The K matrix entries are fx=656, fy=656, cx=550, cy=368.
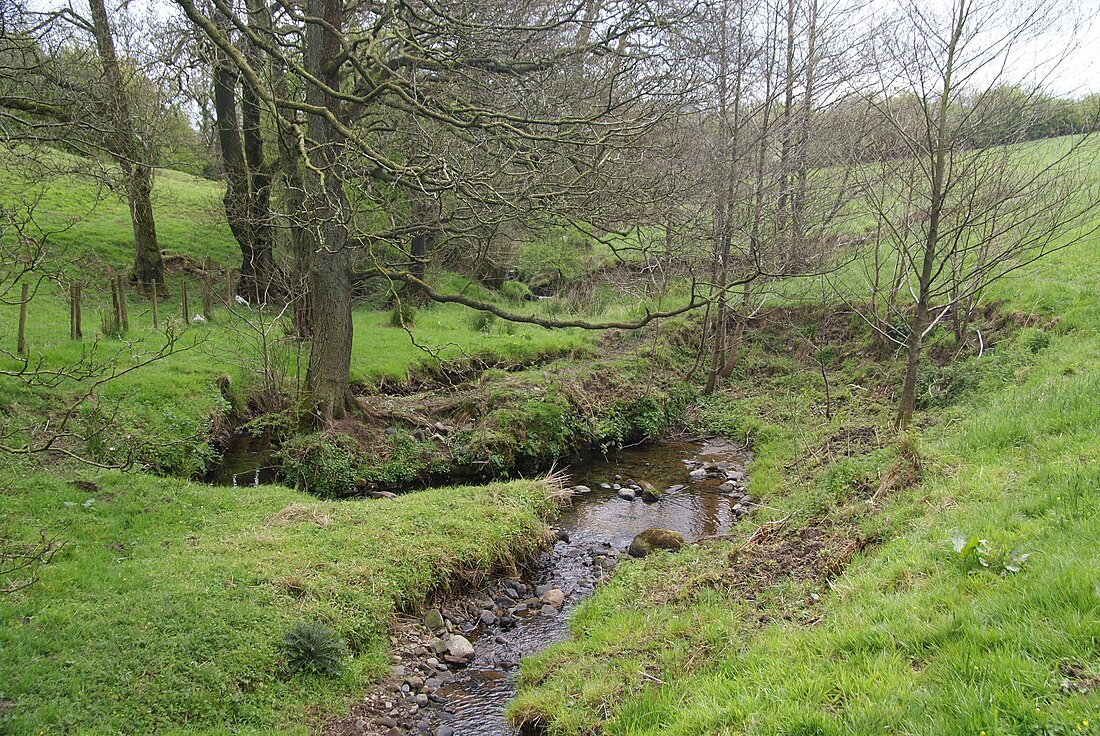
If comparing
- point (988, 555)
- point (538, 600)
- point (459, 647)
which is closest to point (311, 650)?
point (459, 647)

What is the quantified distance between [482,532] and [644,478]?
14.8 feet

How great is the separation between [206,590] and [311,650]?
1109mm

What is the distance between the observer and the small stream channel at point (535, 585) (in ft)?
18.1

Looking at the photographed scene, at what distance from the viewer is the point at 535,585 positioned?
7957mm

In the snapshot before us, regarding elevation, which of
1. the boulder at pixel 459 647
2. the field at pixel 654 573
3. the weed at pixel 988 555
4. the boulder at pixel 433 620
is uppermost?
the weed at pixel 988 555

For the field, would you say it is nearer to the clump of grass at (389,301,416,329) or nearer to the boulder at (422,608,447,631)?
the boulder at (422,608,447,631)

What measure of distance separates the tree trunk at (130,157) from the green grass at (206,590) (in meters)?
3.61

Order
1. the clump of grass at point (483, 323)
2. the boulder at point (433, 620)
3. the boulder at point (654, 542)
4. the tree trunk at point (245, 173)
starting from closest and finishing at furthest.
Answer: the boulder at point (433, 620) < the boulder at point (654, 542) < the tree trunk at point (245, 173) < the clump of grass at point (483, 323)

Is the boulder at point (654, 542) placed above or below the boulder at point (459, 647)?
above

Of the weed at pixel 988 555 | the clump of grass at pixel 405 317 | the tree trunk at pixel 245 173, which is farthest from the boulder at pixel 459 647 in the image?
the tree trunk at pixel 245 173

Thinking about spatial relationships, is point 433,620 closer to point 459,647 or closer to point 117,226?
point 459,647

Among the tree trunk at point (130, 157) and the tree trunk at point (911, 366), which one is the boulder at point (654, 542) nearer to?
the tree trunk at point (911, 366)

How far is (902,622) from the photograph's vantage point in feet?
12.9

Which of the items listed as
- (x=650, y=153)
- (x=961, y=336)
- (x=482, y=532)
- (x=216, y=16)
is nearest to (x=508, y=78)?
(x=650, y=153)
